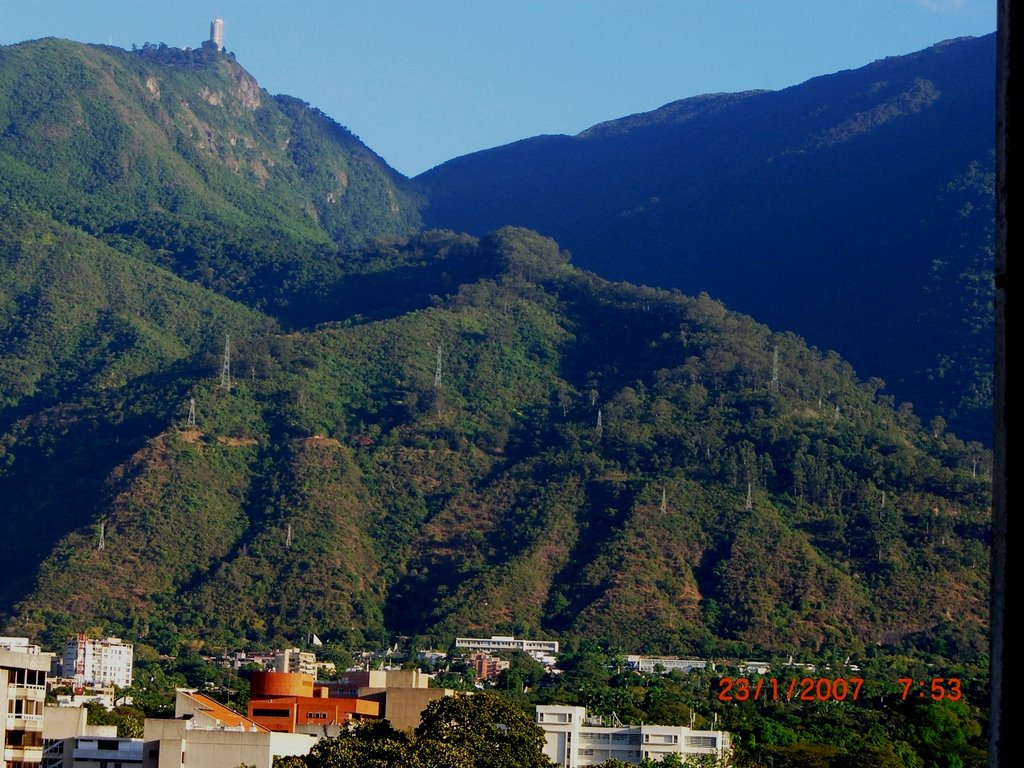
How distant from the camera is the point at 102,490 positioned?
596 ft

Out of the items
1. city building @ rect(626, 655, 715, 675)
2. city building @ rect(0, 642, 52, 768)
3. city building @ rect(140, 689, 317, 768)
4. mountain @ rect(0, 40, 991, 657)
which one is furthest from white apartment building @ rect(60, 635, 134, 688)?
city building @ rect(0, 642, 52, 768)

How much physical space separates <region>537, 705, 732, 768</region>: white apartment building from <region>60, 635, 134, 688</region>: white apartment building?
42.1 metres

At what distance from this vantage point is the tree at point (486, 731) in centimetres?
6738

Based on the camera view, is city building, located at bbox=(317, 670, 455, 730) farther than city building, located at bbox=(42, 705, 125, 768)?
Yes

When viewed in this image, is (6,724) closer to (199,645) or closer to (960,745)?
(960,745)

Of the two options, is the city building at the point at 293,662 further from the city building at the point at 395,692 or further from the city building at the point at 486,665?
the city building at the point at 395,692

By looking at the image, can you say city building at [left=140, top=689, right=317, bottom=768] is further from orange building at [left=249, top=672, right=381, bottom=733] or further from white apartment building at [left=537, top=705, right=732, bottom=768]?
white apartment building at [left=537, top=705, right=732, bottom=768]

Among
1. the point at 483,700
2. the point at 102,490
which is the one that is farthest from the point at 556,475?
the point at 483,700

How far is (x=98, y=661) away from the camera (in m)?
140

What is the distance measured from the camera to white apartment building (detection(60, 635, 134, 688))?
13575 centimetres

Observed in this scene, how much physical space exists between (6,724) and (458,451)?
141757 mm

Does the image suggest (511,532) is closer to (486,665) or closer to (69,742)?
(486,665)

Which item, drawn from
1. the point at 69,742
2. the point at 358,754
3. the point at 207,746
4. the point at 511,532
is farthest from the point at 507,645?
the point at 358,754

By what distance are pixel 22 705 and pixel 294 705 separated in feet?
119
